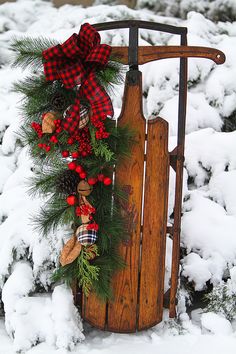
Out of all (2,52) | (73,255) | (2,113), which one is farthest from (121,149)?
(2,52)

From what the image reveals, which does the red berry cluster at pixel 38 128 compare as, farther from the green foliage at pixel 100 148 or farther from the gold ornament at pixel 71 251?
the gold ornament at pixel 71 251

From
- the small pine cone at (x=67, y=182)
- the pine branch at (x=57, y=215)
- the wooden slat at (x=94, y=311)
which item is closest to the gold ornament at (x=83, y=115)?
the small pine cone at (x=67, y=182)

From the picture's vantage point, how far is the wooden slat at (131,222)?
7.08 ft

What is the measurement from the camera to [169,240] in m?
2.57

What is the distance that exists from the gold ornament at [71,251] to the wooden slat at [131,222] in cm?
24

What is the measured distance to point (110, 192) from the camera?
2.15 m

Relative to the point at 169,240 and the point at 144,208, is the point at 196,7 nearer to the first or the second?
the point at 169,240

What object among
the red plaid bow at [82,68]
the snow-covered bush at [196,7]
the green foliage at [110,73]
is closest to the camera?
the red plaid bow at [82,68]

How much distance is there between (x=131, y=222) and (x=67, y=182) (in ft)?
1.29

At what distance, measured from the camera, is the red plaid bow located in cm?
195

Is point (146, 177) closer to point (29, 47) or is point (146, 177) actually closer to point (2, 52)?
point (29, 47)

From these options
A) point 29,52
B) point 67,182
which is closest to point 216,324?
→ point 67,182

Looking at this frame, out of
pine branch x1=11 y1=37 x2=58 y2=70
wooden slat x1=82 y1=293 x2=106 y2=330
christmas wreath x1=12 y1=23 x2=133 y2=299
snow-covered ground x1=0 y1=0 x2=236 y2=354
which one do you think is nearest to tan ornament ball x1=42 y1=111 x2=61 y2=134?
christmas wreath x1=12 y1=23 x2=133 y2=299

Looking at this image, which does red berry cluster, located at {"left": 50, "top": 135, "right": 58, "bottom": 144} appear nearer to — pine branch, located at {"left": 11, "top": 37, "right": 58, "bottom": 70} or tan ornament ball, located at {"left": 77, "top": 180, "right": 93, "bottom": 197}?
tan ornament ball, located at {"left": 77, "top": 180, "right": 93, "bottom": 197}
